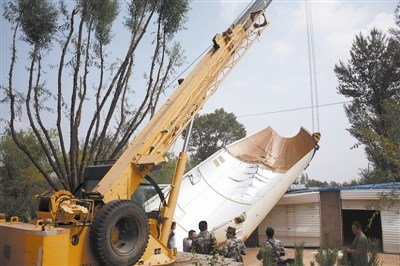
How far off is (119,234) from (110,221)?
0.52m

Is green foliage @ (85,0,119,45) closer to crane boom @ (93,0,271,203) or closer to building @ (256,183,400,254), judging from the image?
crane boom @ (93,0,271,203)

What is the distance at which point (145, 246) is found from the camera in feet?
20.5

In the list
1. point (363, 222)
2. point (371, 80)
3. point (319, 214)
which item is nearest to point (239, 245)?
point (319, 214)

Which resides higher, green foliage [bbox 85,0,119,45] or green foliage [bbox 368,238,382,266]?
green foliage [bbox 85,0,119,45]

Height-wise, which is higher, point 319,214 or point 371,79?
point 371,79

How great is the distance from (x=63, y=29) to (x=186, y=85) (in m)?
10.0

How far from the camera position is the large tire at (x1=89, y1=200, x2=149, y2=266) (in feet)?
18.6

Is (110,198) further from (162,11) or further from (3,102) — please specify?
(162,11)

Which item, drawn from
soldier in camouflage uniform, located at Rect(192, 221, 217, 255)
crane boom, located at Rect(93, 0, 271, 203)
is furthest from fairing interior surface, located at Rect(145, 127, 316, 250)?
crane boom, located at Rect(93, 0, 271, 203)

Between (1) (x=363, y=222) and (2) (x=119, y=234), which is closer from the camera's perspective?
(2) (x=119, y=234)

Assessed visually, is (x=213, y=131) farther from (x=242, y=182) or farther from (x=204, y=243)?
(x=204, y=243)

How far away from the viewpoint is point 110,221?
5762mm

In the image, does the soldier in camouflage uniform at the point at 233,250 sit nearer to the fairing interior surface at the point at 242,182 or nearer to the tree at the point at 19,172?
the fairing interior surface at the point at 242,182

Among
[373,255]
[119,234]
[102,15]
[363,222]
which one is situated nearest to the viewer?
[373,255]
